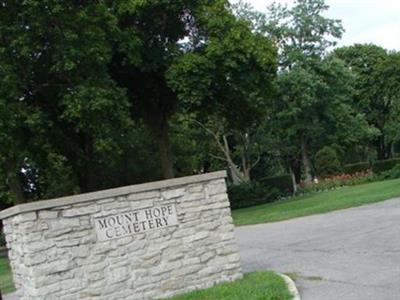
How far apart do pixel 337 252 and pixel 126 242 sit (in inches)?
156

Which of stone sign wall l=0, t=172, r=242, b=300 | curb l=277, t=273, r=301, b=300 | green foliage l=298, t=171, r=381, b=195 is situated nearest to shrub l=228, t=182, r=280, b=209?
green foliage l=298, t=171, r=381, b=195

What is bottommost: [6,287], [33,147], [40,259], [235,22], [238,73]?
[6,287]

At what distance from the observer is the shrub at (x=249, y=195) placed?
37.6m

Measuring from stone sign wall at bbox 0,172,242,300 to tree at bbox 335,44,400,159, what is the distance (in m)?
47.1

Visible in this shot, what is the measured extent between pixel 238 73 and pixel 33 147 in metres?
9.22

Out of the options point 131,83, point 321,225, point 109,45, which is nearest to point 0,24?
point 109,45

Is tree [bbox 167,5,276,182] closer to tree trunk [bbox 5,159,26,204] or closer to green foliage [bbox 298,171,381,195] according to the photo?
tree trunk [bbox 5,159,26,204]

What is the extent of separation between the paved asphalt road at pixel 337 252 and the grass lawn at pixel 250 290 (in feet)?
1.03

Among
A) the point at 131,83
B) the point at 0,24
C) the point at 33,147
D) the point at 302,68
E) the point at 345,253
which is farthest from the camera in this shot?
the point at 302,68

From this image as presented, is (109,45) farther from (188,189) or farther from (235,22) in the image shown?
(188,189)

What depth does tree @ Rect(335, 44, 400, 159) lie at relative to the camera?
5447 centimetres

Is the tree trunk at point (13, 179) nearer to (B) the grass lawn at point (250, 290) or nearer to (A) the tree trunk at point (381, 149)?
(B) the grass lawn at point (250, 290)

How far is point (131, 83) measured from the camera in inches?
1150

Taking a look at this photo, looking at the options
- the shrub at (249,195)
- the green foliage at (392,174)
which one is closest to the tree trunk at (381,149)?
the shrub at (249,195)
